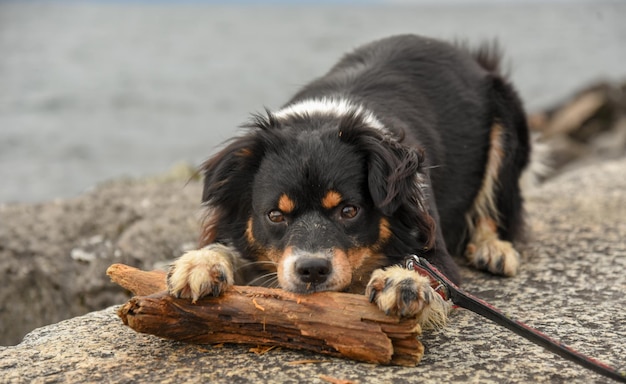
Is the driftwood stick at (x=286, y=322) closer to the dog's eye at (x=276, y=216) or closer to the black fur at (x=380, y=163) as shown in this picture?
the black fur at (x=380, y=163)

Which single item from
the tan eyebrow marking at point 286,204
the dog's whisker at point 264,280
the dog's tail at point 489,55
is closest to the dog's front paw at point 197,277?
the tan eyebrow marking at point 286,204

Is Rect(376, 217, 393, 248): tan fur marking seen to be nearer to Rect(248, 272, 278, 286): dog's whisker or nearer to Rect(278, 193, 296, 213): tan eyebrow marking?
Rect(278, 193, 296, 213): tan eyebrow marking

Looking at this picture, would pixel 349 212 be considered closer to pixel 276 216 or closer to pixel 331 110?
pixel 276 216

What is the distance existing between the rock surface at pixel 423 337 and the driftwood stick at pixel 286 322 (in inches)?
2.7

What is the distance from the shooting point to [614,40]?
1433 inches

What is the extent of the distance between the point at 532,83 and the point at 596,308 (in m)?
20.8

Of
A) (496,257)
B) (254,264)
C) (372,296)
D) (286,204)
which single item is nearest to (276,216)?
(286,204)

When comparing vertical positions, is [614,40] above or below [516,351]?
above

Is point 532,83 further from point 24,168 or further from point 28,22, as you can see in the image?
point 28,22

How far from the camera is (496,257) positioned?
16.2ft

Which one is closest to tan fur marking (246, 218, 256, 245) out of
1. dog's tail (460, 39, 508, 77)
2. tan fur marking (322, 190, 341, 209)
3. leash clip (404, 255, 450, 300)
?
tan fur marking (322, 190, 341, 209)

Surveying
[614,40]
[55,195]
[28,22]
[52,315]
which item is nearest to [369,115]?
[52,315]

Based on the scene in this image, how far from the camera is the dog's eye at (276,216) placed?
12.7 feet

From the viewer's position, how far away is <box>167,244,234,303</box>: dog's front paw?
3.45m
